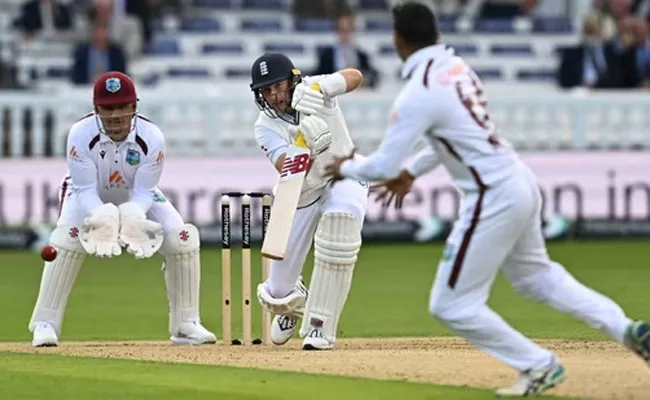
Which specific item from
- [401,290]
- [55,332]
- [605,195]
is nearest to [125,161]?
[55,332]

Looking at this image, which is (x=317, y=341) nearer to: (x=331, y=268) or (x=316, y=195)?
(x=331, y=268)

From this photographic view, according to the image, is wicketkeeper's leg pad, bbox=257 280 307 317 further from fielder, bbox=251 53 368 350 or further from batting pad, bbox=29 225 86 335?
batting pad, bbox=29 225 86 335

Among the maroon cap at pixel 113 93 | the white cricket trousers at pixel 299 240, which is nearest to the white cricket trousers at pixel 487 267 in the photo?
the white cricket trousers at pixel 299 240

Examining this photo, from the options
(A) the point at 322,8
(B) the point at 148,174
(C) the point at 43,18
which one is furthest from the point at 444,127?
(A) the point at 322,8

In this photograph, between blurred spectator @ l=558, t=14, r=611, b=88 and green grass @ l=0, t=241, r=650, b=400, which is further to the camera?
blurred spectator @ l=558, t=14, r=611, b=88

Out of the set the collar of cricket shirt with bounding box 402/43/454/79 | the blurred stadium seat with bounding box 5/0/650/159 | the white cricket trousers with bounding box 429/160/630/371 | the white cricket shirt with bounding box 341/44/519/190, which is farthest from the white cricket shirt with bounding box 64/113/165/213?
the blurred stadium seat with bounding box 5/0/650/159

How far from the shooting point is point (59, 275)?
973 cm

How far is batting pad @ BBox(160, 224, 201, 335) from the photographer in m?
9.75

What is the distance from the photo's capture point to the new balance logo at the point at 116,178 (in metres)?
9.70

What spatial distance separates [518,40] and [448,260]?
14.3 metres

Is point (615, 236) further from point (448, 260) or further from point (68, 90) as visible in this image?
point (448, 260)

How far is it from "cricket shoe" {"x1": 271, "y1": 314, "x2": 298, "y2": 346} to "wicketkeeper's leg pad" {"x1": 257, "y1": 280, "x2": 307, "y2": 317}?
8 centimetres

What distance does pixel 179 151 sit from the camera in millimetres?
17641

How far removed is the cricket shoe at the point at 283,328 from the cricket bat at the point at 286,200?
769mm
